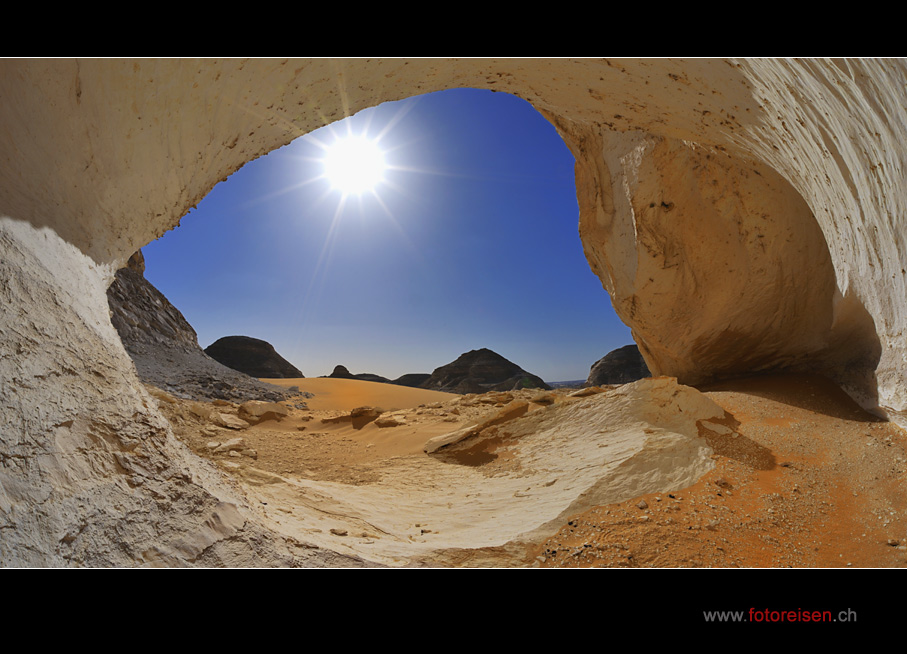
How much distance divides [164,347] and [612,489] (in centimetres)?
1704

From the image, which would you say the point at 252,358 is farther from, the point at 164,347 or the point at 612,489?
the point at 612,489

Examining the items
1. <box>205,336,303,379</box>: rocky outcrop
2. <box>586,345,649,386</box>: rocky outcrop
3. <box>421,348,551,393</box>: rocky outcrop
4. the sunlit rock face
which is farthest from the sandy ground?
<box>205,336,303,379</box>: rocky outcrop

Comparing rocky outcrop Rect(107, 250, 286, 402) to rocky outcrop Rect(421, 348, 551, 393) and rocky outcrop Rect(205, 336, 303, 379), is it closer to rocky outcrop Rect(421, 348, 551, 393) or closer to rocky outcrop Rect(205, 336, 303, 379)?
rocky outcrop Rect(205, 336, 303, 379)

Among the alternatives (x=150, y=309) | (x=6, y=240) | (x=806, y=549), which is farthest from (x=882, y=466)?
(x=150, y=309)

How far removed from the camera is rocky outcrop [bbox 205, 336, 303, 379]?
28.6m

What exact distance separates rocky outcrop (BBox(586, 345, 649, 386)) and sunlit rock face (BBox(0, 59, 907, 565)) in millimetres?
20963

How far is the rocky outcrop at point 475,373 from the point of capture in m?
29.6

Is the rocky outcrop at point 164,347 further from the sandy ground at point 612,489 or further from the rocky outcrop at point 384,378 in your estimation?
the rocky outcrop at point 384,378

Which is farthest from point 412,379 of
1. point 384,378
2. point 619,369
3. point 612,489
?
point 612,489

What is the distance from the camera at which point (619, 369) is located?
1075 inches
